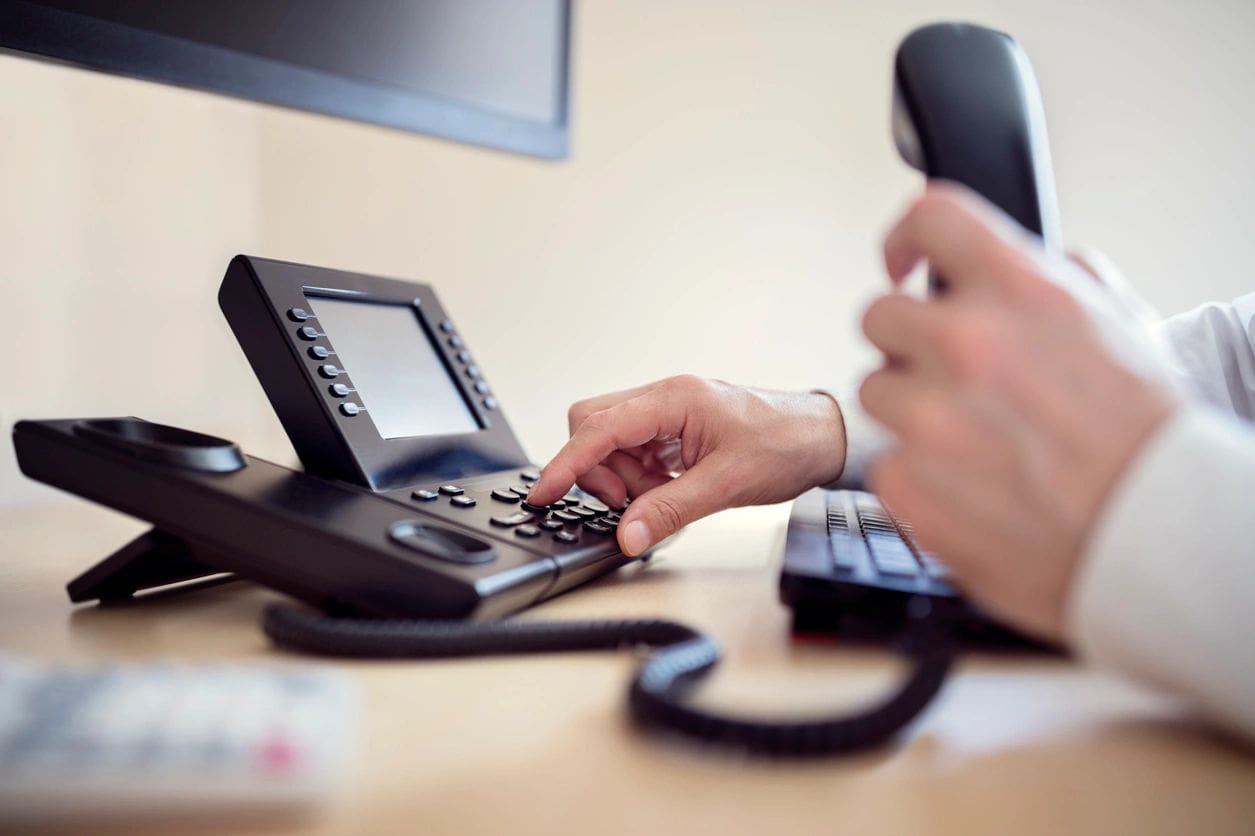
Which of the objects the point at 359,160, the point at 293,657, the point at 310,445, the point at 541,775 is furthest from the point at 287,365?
the point at 359,160

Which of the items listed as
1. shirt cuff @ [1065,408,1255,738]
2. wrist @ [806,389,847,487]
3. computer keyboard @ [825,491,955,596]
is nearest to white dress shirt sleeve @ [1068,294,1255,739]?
shirt cuff @ [1065,408,1255,738]

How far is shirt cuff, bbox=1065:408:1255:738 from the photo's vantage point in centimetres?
24

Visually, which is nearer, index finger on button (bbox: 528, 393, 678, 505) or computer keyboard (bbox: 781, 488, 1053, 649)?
computer keyboard (bbox: 781, 488, 1053, 649)

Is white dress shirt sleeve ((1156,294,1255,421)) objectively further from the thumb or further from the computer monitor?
the computer monitor

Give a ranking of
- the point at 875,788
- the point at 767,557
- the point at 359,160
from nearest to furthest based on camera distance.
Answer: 1. the point at 875,788
2. the point at 767,557
3. the point at 359,160

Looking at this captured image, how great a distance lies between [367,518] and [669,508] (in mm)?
172

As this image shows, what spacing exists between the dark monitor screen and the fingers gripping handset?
0.24ft

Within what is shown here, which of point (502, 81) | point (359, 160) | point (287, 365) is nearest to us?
point (287, 365)

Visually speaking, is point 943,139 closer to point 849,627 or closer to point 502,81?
point 849,627

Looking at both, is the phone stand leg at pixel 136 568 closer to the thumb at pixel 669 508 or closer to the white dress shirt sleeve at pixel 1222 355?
the thumb at pixel 669 508

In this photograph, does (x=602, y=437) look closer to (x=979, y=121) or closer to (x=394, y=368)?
(x=394, y=368)

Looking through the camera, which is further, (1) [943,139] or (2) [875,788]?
(1) [943,139]

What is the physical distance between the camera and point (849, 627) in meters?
0.36

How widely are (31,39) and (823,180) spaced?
37.8 inches
